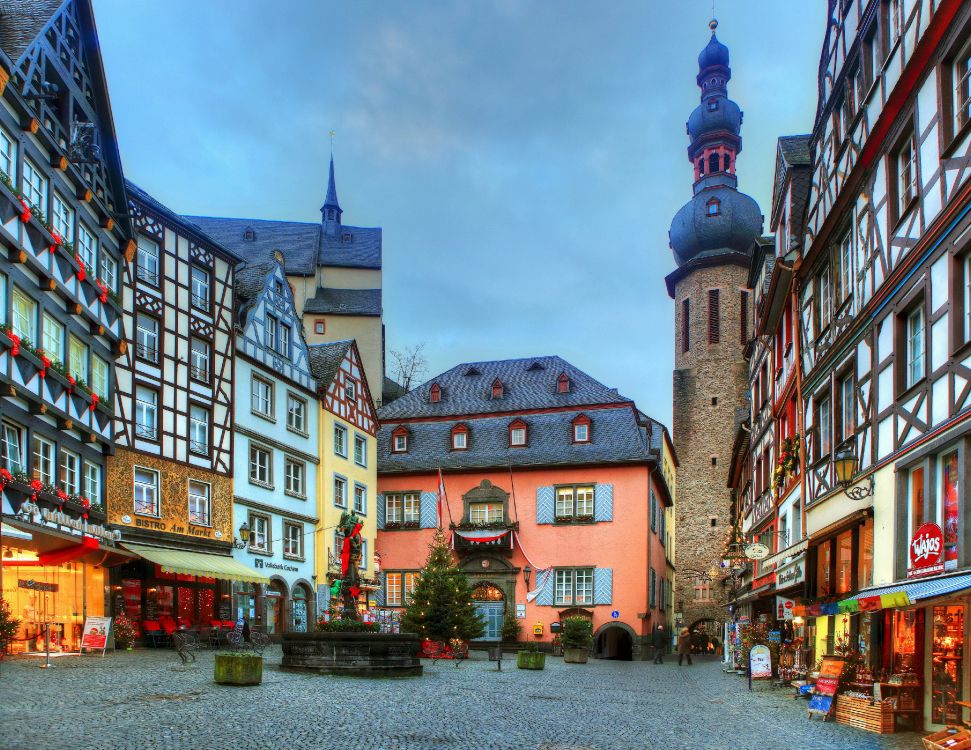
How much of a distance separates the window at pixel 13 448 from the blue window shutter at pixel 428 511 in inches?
1038

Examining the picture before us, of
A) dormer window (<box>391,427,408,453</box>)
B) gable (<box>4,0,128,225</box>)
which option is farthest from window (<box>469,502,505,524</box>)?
gable (<box>4,0,128,225</box>)

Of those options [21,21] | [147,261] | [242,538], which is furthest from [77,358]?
[242,538]

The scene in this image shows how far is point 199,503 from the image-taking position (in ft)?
101

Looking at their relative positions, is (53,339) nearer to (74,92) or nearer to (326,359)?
(74,92)

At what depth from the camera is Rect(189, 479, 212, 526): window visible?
30.4 meters

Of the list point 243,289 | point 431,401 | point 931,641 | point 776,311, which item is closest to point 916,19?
point 931,641

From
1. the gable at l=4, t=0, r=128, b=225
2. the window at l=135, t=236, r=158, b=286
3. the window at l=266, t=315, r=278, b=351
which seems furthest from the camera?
the window at l=266, t=315, r=278, b=351

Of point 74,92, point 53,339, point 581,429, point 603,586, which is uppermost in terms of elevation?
point 74,92

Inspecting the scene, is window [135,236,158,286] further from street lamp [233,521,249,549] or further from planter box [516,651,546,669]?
planter box [516,651,546,669]

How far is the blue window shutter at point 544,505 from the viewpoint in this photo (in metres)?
45.3

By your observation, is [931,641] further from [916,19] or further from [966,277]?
[916,19]

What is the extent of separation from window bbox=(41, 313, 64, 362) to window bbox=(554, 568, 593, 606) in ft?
84.0

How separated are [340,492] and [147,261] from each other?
1378cm

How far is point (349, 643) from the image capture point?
21.0 meters
